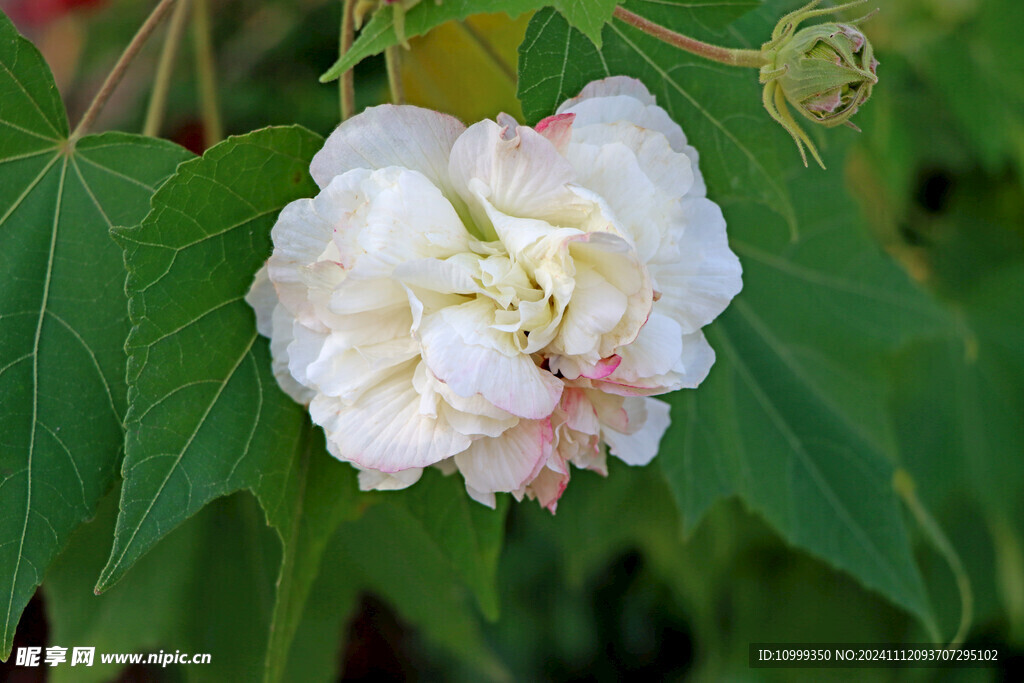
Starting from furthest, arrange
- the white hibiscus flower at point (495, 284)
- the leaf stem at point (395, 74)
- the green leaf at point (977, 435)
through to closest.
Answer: the green leaf at point (977, 435), the leaf stem at point (395, 74), the white hibiscus flower at point (495, 284)

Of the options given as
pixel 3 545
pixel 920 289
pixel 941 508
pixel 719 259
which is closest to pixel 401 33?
pixel 719 259

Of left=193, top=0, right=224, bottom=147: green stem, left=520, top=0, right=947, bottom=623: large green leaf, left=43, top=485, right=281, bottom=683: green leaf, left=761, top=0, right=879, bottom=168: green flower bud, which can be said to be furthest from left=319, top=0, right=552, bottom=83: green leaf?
left=43, top=485, right=281, bottom=683: green leaf

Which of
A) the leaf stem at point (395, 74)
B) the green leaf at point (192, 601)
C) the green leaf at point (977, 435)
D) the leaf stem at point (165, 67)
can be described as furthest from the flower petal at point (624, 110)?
the green leaf at point (977, 435)

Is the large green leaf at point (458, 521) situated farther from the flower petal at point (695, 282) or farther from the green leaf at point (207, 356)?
the flower petal at point (695, 282)

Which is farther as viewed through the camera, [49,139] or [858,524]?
[858,524]

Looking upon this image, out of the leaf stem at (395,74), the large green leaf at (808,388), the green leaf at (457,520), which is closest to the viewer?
the leaf stem at (395,74)

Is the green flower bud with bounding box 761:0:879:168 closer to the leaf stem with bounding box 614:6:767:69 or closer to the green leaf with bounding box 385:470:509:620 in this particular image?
the leaf stem with bounding box 614:6:767:69

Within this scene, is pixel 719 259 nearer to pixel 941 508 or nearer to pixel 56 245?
pixel 56 245
